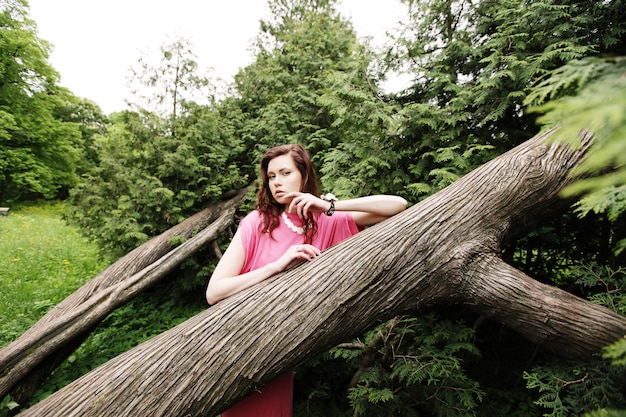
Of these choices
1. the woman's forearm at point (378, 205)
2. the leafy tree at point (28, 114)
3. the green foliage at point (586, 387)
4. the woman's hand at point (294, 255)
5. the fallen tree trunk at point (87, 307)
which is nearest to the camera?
the green foliage at point (586, 387)

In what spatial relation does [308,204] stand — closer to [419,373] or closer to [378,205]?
[378,205]

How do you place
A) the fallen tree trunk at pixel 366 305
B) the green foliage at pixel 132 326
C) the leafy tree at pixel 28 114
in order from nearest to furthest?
the fallen tree trunk at pixel 366 305, the green foliage at pixel 132 326, the leafy tree at pixel 28 114

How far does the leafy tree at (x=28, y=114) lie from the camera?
1348 centimetres

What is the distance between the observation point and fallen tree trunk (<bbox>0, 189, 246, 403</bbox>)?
2.91m

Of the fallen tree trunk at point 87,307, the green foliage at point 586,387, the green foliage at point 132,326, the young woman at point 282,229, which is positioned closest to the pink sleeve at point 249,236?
the young woman at point 282,229

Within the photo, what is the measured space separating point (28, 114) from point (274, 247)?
1997cm

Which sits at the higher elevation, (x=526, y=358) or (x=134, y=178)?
(x=134, y=178)

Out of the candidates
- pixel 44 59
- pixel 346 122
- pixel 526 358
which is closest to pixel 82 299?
pixel 346 122

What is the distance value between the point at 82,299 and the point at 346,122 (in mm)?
3898

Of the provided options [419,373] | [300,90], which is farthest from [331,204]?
[300,90]

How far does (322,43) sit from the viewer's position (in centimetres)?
592

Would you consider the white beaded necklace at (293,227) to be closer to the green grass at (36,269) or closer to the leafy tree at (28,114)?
the green grass at (36,269)

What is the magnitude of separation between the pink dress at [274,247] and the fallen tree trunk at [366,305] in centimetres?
22

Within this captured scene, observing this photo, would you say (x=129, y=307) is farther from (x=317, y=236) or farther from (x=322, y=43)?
(x=322, y=43)
